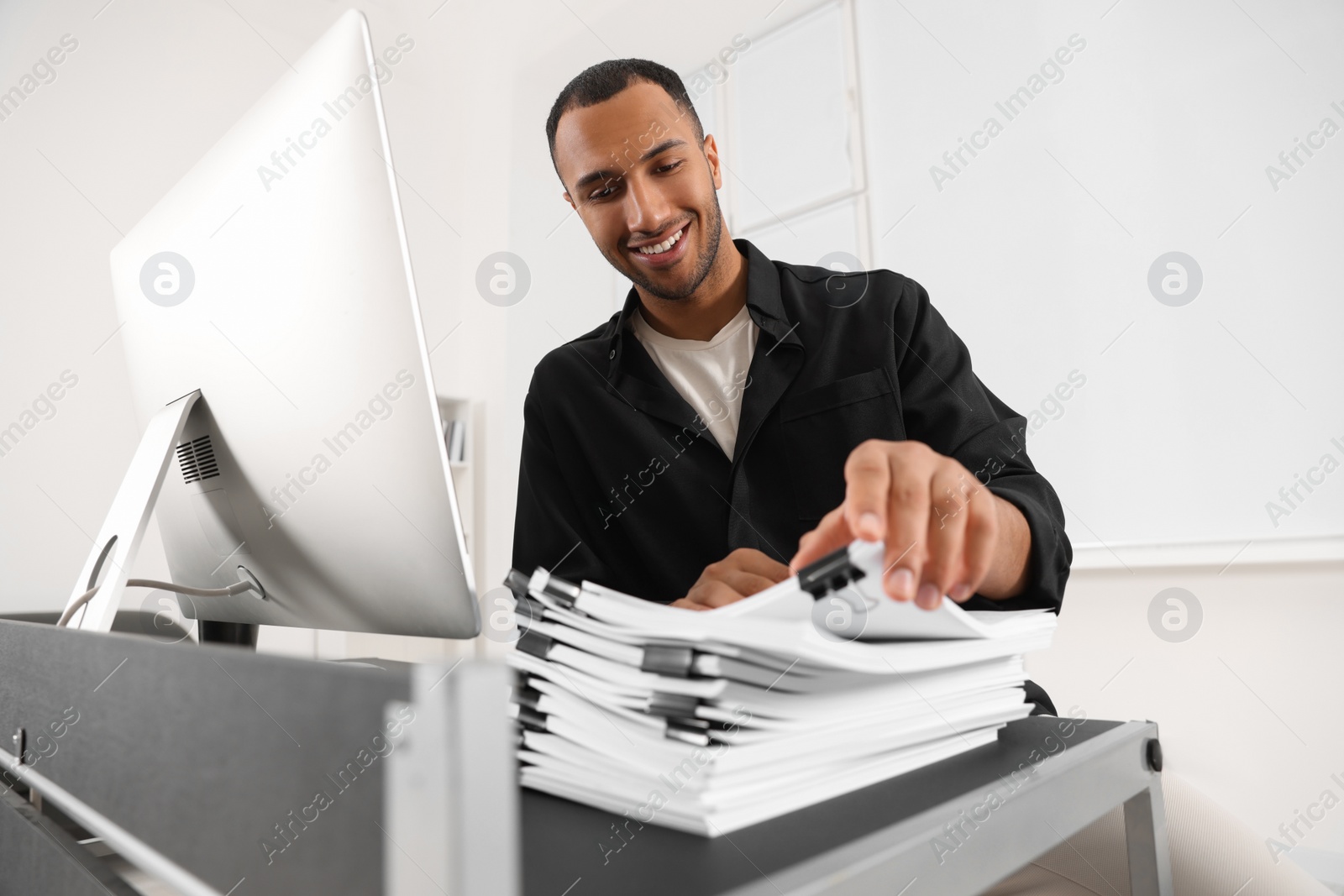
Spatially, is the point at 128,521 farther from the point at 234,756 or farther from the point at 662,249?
the point at 662,249

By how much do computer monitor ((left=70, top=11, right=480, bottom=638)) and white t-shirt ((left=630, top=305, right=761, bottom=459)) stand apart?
77cm

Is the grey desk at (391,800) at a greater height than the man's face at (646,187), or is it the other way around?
the man's face at (646,187)

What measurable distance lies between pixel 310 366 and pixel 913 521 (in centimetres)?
38

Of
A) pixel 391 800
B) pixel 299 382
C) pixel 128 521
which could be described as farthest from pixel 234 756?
pixel 128 521

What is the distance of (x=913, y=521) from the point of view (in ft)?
1.13

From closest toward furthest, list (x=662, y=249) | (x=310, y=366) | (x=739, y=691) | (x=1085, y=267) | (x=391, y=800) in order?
(x=391, y=800) < (x=739, y=691) < (x=310, y=366) < (x=662, y=249) < (x=1085, y=267)

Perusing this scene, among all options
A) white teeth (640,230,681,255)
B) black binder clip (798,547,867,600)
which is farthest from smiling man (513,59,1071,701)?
black binder clip (798,547,867,600)

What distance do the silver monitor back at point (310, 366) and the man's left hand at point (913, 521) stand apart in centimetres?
20

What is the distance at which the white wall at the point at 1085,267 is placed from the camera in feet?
6.65

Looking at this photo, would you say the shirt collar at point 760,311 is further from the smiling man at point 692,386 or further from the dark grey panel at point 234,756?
the dark grey panel at point 234,756

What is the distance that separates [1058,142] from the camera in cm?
248

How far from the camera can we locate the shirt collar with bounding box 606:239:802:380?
129cm

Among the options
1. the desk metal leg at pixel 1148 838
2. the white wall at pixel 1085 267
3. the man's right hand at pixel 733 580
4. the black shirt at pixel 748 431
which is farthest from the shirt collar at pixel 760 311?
the white wall at pixel 1085 267

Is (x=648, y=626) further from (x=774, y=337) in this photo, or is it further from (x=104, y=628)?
(x=774, y=337)
